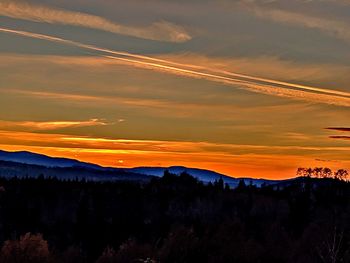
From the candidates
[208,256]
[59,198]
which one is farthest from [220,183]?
[208,256]

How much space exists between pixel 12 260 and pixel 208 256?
1222 cm

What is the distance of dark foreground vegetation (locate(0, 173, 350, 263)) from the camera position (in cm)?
4659

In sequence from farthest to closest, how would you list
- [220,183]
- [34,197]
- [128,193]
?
[220,183], [128,193], [34,197]

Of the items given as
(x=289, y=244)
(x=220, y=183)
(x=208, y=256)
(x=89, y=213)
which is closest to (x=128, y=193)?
(x=89, y=213)

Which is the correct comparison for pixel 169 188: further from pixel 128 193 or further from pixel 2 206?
pixel 2 206

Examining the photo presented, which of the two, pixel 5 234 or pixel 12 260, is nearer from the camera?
pixel 12 260

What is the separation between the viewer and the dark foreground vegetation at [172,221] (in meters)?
46.6

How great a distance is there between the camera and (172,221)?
414 feet

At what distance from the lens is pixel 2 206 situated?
12838 cm

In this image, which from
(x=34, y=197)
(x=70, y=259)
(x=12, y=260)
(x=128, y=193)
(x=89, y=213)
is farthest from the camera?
(x=128, y=193)

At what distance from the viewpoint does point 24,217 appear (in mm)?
121938

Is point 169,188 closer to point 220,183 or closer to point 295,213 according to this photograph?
point 220,183

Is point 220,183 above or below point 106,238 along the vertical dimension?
above

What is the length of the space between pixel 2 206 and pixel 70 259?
7757 centimetres
